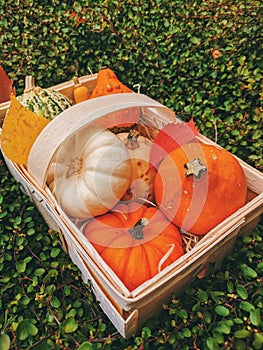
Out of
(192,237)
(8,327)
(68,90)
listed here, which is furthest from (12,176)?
(192,237)

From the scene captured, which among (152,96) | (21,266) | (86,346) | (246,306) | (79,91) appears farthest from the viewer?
(152,96)

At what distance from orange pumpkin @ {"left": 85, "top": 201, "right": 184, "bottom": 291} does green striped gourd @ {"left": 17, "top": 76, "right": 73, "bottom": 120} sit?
1.99 ft

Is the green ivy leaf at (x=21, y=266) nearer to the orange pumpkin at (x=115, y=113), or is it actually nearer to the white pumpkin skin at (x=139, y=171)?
the white pumpkin skin at (x=139, y=171)

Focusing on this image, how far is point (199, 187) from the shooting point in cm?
134

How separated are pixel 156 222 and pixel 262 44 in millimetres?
1400

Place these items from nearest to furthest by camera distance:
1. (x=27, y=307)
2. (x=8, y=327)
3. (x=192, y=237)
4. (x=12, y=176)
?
1. (x=8, y=327)
2. (x=27, y=307)
3. (x=192, y=237)
4. (x=12, y=176)

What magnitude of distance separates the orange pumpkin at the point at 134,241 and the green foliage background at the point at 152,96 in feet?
0.59

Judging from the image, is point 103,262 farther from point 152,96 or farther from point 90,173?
point 152,96

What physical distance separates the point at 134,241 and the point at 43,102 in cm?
86

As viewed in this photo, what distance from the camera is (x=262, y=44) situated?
212 cm

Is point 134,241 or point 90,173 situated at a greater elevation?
point 90,173

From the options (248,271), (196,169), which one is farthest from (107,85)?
(248,271)

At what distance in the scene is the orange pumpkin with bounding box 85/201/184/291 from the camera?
4.17 ft

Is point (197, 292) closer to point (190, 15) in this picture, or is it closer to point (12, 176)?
point (12, 176)
